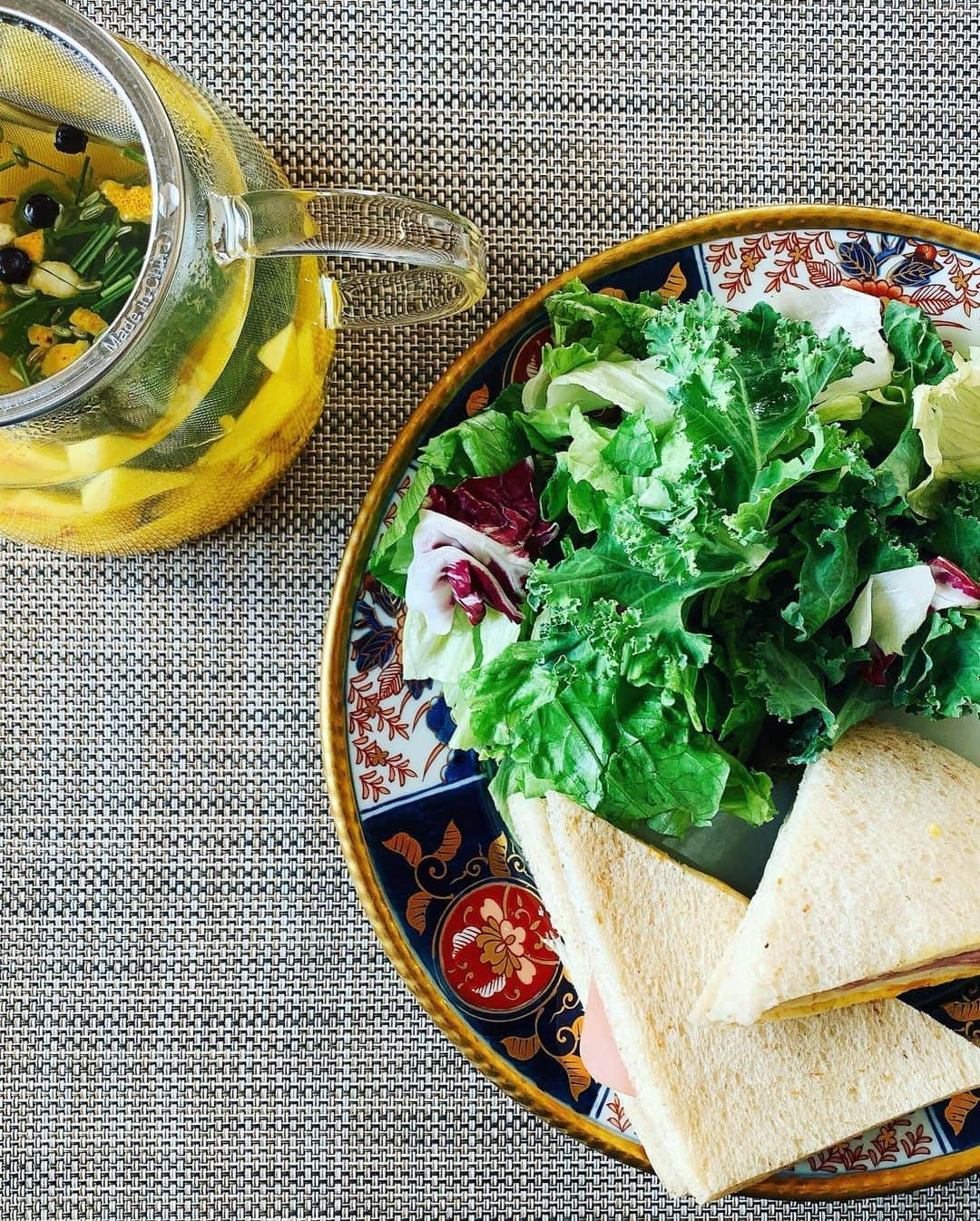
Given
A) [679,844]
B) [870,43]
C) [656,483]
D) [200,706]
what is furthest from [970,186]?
[200,706]

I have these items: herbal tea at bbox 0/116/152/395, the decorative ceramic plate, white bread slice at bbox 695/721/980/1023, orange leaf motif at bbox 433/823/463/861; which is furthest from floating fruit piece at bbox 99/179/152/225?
white bread slice at bbox 695/721/980/1023

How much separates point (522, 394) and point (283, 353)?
0.24 meters

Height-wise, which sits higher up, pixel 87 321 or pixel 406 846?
pixel 87 321

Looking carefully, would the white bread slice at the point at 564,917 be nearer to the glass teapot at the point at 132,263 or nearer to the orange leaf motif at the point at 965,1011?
the orange leaf motif at the point at 965,1011

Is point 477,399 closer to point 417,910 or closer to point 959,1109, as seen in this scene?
point 417,910

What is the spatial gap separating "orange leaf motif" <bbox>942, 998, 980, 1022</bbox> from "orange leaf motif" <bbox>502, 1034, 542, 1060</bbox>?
15.9 inches

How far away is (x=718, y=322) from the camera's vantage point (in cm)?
94

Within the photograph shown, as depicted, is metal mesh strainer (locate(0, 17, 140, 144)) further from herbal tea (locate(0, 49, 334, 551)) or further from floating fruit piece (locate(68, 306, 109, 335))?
floating fruit piece (locate(68, 306, 109, 335))

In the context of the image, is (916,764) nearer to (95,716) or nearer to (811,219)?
(811,219)

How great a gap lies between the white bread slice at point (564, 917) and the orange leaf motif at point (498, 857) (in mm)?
16

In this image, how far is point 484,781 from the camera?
1.11m

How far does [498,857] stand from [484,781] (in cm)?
7

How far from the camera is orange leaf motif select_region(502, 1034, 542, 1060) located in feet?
3.63

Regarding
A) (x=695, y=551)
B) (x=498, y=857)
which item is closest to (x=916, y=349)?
(x=695, y=551)
